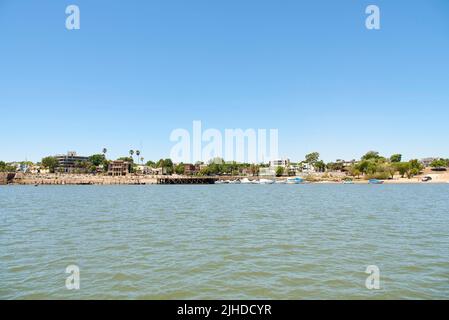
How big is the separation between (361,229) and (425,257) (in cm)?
A: 962

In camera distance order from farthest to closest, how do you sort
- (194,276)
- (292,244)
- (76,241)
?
(76,241)
(292,244)
(194,276)

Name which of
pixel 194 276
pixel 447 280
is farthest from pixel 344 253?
pixel 194 276

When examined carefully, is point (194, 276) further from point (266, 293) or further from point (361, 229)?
point (361, 229)

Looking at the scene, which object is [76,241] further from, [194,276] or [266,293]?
[266,293]

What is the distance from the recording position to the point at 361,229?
2752 cm

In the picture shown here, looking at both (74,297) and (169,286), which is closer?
(74,297)

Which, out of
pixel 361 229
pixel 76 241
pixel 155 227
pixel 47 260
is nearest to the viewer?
pixel 47 260

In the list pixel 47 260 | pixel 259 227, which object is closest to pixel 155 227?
pixel 259 227

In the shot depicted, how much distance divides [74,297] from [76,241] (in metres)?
11.7
